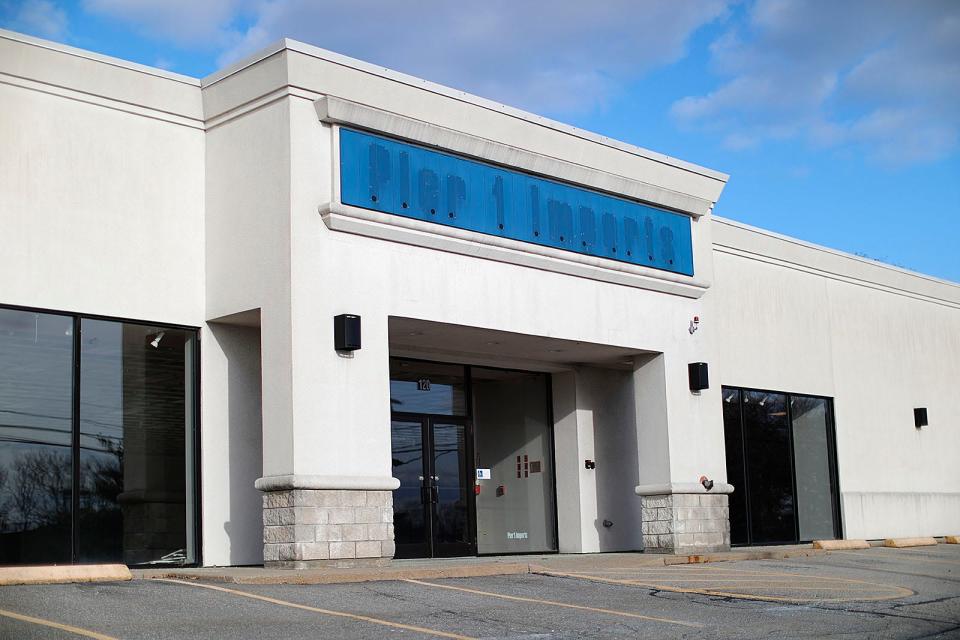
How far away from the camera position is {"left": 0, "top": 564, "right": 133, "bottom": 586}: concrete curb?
38.0 ft

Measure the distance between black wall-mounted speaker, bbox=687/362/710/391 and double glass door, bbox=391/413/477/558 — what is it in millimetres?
3794

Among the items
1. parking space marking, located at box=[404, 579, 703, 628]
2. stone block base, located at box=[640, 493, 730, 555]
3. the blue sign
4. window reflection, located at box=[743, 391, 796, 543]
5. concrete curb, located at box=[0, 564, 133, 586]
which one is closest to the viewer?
parking space marking, located at box=[404, 579, 703, 628]

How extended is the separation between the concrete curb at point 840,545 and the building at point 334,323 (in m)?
2.91

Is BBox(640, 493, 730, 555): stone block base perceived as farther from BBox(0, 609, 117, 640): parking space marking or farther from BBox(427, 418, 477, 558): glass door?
BBox(0, 609, 117, 640): parking space marking

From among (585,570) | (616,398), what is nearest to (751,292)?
(616,398)

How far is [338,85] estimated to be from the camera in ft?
50.4

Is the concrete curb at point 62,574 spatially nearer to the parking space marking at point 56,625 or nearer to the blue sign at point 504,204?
the parking space marking at point 56,625

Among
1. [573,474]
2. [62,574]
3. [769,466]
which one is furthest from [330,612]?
[769,466]

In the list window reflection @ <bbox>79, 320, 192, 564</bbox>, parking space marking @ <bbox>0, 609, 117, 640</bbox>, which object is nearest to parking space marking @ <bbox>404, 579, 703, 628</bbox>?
window reflection @ <bbox>79, 320, 192, 564</bbox>

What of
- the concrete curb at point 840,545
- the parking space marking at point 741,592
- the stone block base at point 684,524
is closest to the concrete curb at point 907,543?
the concrete curb at point 840,545

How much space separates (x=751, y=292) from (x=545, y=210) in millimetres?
6729

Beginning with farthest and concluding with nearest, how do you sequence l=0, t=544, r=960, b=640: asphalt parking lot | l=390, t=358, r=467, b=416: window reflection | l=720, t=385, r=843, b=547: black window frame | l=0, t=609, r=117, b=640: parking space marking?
l=720, t=385, r=843, b=547: black window frame
l=390, t=358, r=467, b=416: window reflection
l=0, t=544, r=960, b=640: asphalt parking lot
l=0, t=609, r=117, b=640: parking space marking

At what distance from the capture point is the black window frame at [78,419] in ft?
46.3

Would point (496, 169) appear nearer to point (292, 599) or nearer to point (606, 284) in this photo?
point (606, 284)
